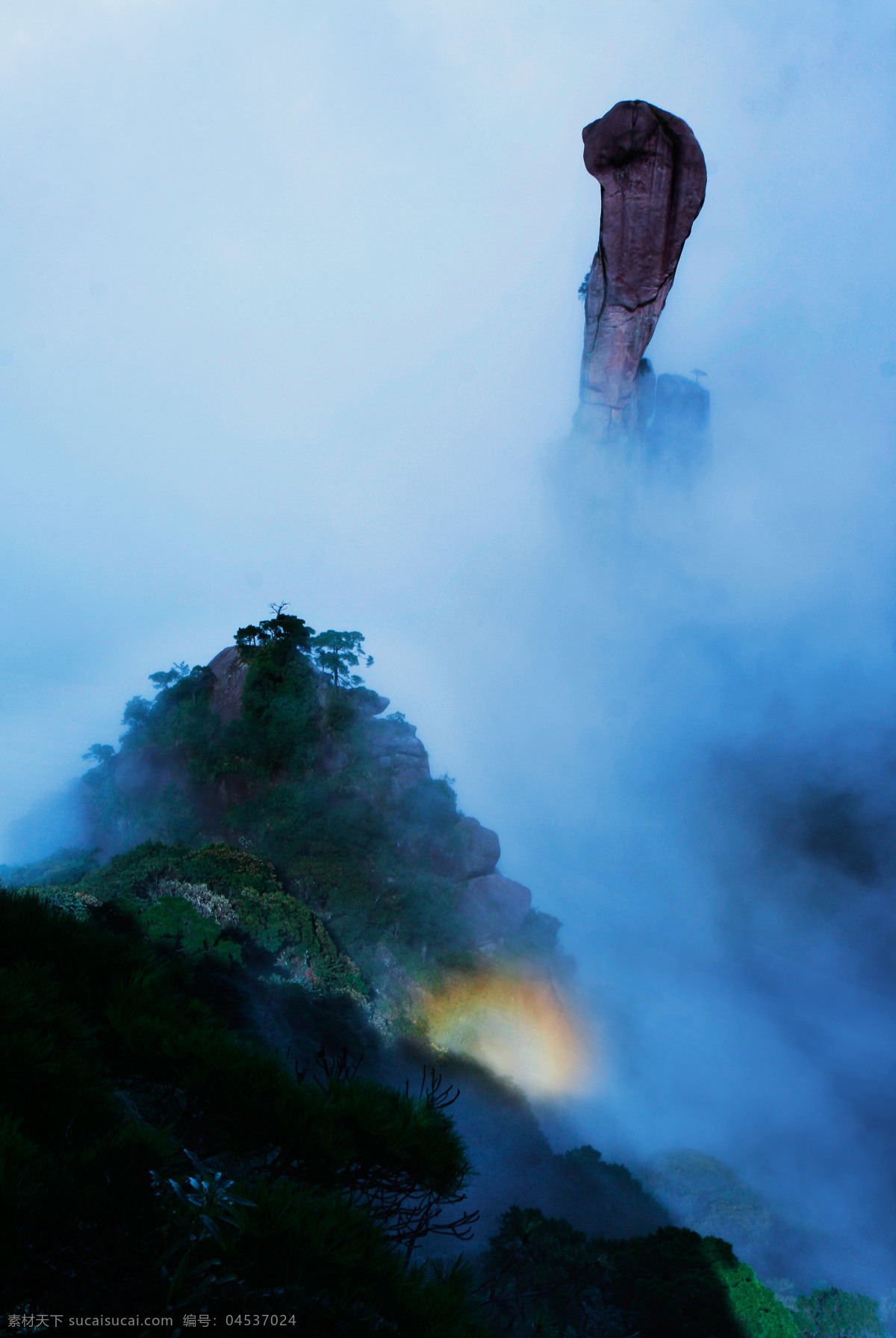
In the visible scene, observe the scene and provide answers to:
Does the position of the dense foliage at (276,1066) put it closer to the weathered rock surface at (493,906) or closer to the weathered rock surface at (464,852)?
the weathered rock surface at (464,852)

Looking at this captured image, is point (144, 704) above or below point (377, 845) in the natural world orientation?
above

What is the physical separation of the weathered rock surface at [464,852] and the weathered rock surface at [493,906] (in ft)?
0.97

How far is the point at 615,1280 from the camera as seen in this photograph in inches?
323

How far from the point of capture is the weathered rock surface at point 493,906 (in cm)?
1802

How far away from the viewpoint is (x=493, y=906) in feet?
61.5

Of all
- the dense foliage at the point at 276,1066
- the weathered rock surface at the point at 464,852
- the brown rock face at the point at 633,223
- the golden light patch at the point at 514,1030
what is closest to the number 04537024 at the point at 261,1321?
the dense foliage at the point at 276,1066

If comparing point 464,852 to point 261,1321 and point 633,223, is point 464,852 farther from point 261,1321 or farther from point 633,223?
point 633,223

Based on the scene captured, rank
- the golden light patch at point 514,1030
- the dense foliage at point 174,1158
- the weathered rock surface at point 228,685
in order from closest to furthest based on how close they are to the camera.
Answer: the dense foliage at point 174,1158, the golden light patch at point 514,1030, the weathered rock surface at point 228,685

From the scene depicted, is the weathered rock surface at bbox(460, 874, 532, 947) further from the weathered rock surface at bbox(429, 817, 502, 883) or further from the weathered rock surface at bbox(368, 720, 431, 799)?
the weathered rock surface at bbox(368, 720, 431, 799)

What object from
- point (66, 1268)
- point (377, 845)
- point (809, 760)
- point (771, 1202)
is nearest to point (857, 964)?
point (809, 760)

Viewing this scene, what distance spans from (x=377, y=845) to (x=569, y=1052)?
7748 millimetres

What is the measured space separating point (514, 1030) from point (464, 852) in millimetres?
4724

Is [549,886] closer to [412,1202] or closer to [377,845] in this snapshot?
[377,845]

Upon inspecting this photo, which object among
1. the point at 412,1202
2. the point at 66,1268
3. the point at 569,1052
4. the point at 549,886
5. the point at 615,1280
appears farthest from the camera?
the point at 549,886
